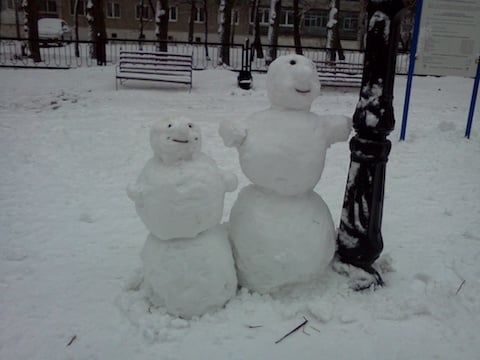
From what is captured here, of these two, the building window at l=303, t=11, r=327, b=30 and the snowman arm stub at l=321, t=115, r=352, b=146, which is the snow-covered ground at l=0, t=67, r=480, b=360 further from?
the building window at l=303, t=11, r=327, b=30

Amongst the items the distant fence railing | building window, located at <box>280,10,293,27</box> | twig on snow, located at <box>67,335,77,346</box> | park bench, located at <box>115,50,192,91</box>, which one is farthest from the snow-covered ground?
building window, located at <box>280,10,293,27</box>

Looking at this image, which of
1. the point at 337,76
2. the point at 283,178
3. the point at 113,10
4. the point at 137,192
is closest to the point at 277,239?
the point at 283,178

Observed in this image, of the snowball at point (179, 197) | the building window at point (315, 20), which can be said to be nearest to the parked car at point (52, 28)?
the building window at point (315, 20)

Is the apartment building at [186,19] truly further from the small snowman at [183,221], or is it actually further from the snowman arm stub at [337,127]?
the small snowman at [183,221]

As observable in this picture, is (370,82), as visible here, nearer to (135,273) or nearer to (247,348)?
(247,348)

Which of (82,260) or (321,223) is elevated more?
(321,223)

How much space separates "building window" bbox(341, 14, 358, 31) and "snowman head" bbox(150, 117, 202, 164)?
36.0 m

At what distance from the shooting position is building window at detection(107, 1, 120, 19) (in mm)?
33438

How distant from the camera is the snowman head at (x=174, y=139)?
2879 mm

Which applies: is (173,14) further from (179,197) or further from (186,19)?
(179,197)

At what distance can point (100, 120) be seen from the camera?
8.66 m

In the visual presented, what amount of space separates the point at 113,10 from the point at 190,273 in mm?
34588

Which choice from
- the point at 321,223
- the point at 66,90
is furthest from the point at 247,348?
the point at 66,90

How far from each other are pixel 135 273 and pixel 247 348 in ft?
3.96
